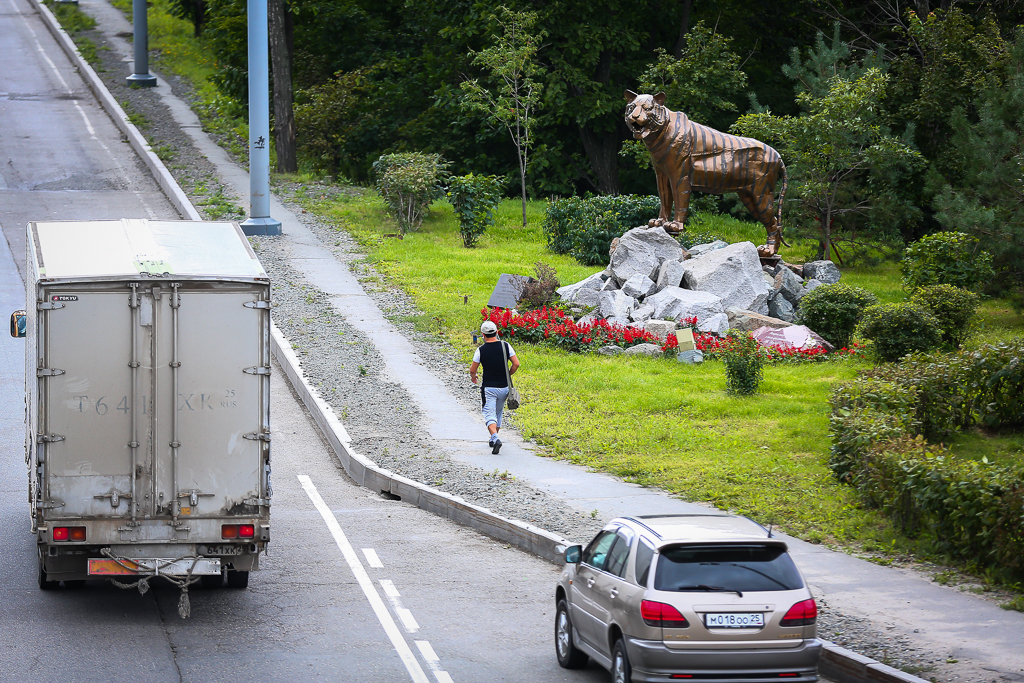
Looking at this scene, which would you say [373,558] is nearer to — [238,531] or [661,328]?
[238,531]

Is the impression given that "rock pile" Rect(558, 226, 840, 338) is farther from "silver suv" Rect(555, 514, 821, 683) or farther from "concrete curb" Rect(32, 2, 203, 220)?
"silver suv" Rect(555, 514, 821, 683)

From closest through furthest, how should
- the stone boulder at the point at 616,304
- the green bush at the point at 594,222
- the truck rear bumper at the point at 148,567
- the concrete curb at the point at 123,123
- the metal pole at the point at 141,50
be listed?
the truck rear bumper at the point at 148,567
the stone boulder at the point at 616,304
the green bush at the point at 594,222
the concrete curb at the point at 123,123
the metal pole at the point at 141,50

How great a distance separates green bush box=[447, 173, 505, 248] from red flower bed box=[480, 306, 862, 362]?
24.2 ft

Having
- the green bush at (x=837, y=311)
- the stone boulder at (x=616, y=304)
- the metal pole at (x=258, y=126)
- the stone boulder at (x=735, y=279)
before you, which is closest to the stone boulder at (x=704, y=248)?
the stone boulder at (x=735, y=279)

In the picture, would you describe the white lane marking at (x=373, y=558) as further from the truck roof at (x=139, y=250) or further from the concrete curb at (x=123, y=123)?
the concrete curb at (x=123, y=123)

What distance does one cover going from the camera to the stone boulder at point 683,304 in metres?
21.7

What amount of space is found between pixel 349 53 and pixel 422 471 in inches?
1276

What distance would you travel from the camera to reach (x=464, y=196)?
Result: 28.5 meters

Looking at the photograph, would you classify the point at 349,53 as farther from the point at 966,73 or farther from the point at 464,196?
the point at 966,73

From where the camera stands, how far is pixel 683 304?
856 inches

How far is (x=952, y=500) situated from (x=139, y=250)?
26.8 feet

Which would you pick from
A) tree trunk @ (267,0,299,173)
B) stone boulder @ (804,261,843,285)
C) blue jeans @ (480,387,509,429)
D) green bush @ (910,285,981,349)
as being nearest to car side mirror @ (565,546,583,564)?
blue jeans @ (480,387,509,429)

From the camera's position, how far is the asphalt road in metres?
28.3

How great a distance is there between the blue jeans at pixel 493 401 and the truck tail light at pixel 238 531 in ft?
19.9
